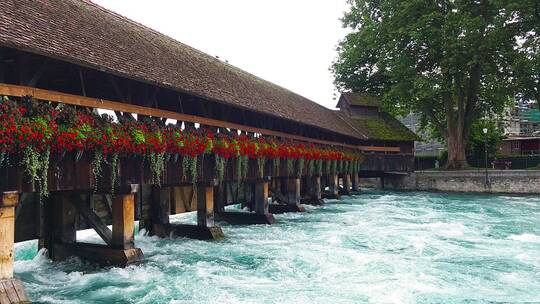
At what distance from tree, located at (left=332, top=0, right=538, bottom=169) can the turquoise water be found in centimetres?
1522

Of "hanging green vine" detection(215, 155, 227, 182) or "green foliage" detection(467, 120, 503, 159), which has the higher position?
"green foliage" detection(467, 120, 503, 159)

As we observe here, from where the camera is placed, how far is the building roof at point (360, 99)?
34719 mm

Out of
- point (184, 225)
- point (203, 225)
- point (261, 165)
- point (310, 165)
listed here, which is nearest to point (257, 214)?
point (261, 165)

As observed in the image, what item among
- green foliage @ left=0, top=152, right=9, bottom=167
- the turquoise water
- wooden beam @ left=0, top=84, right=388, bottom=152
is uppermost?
wooden beam @ left=0, top=84, right=388, bottom=152

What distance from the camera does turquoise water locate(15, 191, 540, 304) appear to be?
6.89 metres

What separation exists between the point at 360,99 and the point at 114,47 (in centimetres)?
2809

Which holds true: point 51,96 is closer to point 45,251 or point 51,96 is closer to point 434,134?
point 45,251

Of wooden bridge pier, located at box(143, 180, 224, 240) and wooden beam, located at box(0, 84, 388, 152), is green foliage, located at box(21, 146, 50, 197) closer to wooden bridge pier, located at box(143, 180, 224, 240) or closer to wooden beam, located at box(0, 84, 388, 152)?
wooden beam, located at box(0, 84, 388, 152)

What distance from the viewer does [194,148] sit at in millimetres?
9820

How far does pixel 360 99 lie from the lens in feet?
116

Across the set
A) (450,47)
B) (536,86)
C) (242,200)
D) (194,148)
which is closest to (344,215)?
(242,200)

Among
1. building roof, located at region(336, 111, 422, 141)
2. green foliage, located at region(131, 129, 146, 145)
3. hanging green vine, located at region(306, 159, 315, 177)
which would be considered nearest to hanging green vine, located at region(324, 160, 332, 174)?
hanging green vine, located at region(306, 159, 315, 177)

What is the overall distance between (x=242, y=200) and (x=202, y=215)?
4.96 m

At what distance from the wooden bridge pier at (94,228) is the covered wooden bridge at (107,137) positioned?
0.02 meters
